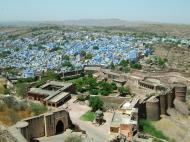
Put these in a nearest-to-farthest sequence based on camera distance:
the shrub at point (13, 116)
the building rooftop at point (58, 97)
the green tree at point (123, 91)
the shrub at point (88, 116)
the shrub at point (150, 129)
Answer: the shrub at point (13, 116)
the shrub at point (150, 129)
the shrub at point (88, 116)
the building rooftop at point (58, 97)
the green tree at point (123, 91)

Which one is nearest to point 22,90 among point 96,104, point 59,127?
point 96,104

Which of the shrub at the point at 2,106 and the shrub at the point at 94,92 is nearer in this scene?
the shrub at the point at 2,106

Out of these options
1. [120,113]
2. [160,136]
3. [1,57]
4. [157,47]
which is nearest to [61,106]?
[120,113]

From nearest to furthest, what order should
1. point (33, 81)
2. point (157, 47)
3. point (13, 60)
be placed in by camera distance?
point (33, 81)
point (13, 60)
point (157, 47)

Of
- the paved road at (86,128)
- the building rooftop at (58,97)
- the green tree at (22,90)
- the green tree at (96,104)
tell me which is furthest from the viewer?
the green tree at (22,90)

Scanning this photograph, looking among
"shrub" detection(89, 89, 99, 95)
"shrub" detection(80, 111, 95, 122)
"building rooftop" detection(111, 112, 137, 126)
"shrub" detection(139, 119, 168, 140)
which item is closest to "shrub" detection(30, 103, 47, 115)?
"shrub" detection(80, 111, 95, 122)

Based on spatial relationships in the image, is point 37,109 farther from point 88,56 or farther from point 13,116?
point 88,56

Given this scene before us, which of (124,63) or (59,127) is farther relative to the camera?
(124,63)

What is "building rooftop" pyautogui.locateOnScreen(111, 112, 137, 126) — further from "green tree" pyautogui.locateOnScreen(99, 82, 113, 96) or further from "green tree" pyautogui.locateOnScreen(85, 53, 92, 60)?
"green tree" pyautogui.locateOnScreen(85, 53, 92, 60)

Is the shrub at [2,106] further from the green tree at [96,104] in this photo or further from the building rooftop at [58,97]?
the green tree at [96,104]

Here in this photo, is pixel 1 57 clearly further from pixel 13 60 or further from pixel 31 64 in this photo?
pixel 31 64

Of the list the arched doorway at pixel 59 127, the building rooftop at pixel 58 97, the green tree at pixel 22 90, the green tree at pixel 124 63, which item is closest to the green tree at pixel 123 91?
the building rooftop at pixel 58 97
